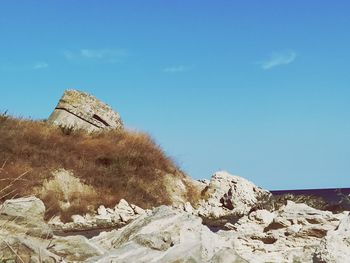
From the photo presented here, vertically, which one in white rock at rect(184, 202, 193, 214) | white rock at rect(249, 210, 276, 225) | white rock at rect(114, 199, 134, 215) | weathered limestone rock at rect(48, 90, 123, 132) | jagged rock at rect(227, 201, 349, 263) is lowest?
jagged rock at rect(227, 201, 349, 263)

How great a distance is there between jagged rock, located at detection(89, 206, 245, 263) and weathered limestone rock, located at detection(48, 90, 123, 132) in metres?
23.7

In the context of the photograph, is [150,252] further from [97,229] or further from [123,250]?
[97,229]

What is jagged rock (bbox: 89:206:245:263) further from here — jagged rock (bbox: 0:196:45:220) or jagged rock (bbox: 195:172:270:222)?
jagged rock (bbox: 195:172:270:222)

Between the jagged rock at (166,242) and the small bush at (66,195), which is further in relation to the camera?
the small bush at (66,195)

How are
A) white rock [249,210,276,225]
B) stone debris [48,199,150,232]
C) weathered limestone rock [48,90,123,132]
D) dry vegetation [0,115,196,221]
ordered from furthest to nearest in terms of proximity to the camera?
weathered limestone rock [48,90,123,132] < dry vegetation [0,115,196,221] < stone debris [48,199,150,232] < white rock [249,210,276,225]

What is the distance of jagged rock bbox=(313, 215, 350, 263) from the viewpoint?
26.3 ft

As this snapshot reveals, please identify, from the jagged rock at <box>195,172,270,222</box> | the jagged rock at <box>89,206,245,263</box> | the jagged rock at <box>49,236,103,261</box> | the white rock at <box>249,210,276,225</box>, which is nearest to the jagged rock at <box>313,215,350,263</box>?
the jagged rock at <box>89,206,245,263</box>

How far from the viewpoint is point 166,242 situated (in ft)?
32.9

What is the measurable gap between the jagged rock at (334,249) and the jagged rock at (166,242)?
46.7 inches

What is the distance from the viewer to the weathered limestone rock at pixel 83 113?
3584cm

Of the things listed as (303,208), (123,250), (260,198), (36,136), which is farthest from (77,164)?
(123,250)

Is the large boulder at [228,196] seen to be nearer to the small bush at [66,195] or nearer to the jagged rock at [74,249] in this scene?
the small bush at [66,195]

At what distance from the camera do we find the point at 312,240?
36.7ft

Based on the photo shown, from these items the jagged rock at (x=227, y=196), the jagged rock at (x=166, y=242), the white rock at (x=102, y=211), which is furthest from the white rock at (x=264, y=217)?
the jagged rock at (x=227, y=196)
